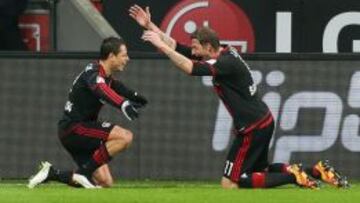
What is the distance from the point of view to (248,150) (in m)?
11.5

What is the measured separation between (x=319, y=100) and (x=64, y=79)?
3.14 meters

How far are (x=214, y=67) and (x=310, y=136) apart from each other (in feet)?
12.2

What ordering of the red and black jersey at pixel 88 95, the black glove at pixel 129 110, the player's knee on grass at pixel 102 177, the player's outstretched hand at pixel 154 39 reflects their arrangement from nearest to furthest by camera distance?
the player's outstretched hand at pixel 154 39
the black glove at pixel 129 110
the red and black jersey at pixel 88 95
the player's knee on grass at pixel 102 177

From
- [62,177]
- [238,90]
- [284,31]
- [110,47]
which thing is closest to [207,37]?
[238,90]

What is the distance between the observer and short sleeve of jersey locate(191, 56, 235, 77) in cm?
1094

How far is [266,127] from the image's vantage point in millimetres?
11578

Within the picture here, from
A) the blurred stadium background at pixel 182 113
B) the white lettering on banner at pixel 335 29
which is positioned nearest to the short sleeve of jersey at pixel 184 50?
the blurred stadium background at pixel 182 113

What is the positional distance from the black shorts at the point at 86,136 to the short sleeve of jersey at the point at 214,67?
136 centimetres

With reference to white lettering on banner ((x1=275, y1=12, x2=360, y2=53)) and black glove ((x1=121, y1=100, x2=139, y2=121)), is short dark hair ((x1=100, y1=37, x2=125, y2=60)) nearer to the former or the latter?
black glove ((x1=121, y1=100, x2=139, y2=121))

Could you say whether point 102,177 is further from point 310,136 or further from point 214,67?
point 310,136

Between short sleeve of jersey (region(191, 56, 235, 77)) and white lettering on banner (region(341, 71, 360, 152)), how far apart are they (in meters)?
3.54

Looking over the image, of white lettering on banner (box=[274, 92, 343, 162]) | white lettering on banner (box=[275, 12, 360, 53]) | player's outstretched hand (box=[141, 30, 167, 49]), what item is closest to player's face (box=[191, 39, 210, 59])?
player's outstretched hand (box=[141, 30, 167, 49])

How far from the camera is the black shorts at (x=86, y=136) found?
38.8ft

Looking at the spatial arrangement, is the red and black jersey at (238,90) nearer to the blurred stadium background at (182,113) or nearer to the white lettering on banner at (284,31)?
the blurred stadium background at (182,113)
